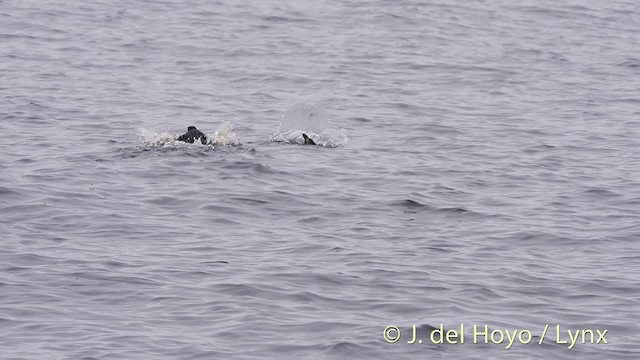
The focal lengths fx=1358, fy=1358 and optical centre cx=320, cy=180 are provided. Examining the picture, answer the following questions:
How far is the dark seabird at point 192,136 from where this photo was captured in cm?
2516

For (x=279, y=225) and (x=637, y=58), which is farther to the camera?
(x=637, y=58)

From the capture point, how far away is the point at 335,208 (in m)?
21.6

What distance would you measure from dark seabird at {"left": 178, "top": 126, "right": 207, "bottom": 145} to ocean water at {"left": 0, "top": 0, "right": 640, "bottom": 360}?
0.61 feet

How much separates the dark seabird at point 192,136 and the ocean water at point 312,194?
7.3 inches

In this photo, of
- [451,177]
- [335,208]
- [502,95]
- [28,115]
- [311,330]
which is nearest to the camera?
[311,330]

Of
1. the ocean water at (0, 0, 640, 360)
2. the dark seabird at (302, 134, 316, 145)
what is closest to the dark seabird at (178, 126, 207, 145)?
the ocean water at (0, 0, 640, 360)

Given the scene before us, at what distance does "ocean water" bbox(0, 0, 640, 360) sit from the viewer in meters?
15.7

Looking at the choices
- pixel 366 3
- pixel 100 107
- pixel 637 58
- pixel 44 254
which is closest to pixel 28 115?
pixel 100 107

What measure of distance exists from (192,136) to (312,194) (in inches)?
144

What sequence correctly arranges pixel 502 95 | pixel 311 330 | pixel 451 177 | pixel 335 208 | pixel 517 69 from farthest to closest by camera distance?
pixel 517 69 → pixel 502 95 → pixel 451 177 → pixel 335 208 → pixel 311 330

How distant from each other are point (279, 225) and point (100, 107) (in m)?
10.8

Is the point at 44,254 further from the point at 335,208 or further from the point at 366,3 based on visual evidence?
the point at 366,3

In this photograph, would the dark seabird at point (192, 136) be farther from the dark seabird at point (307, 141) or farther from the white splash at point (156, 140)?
the dark seabird at point (307, 141)

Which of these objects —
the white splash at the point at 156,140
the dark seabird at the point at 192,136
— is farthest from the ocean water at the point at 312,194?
the dark seabird at the point at 192,136
